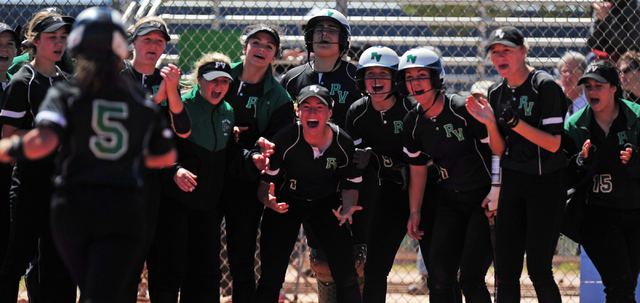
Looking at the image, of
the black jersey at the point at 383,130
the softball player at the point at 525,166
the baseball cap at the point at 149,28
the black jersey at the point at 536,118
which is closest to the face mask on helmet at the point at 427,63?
the black jersey at the point at 383,130

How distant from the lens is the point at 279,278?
13.1ft

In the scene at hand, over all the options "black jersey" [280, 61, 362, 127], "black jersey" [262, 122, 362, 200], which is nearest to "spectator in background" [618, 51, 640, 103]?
"black jersey" [280, 61, 362, 127]

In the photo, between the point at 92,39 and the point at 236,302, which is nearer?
the point at 92,39

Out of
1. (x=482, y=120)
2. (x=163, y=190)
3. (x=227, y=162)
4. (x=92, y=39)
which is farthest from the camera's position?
(x=227, y=162)

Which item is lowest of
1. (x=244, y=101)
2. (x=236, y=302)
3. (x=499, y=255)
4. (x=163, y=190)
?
(x=236, y=302)

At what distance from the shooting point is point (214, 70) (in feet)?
13.0

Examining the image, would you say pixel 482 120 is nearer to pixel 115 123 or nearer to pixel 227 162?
pixel 227 162

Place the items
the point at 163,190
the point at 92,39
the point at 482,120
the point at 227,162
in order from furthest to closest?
the point at 227,162 → the point at 163,190 → the point at 482,120 → the point at 92,39

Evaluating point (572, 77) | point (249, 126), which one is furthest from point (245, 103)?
point (572, 77)

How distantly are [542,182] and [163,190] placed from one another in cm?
238

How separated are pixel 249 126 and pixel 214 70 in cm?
52

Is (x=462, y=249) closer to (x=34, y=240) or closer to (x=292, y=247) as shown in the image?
(x=292, y=247)

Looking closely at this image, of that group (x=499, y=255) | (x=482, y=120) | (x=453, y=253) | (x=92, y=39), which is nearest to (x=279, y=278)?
(x=453, y=253)

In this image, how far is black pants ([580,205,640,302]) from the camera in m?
3.91
